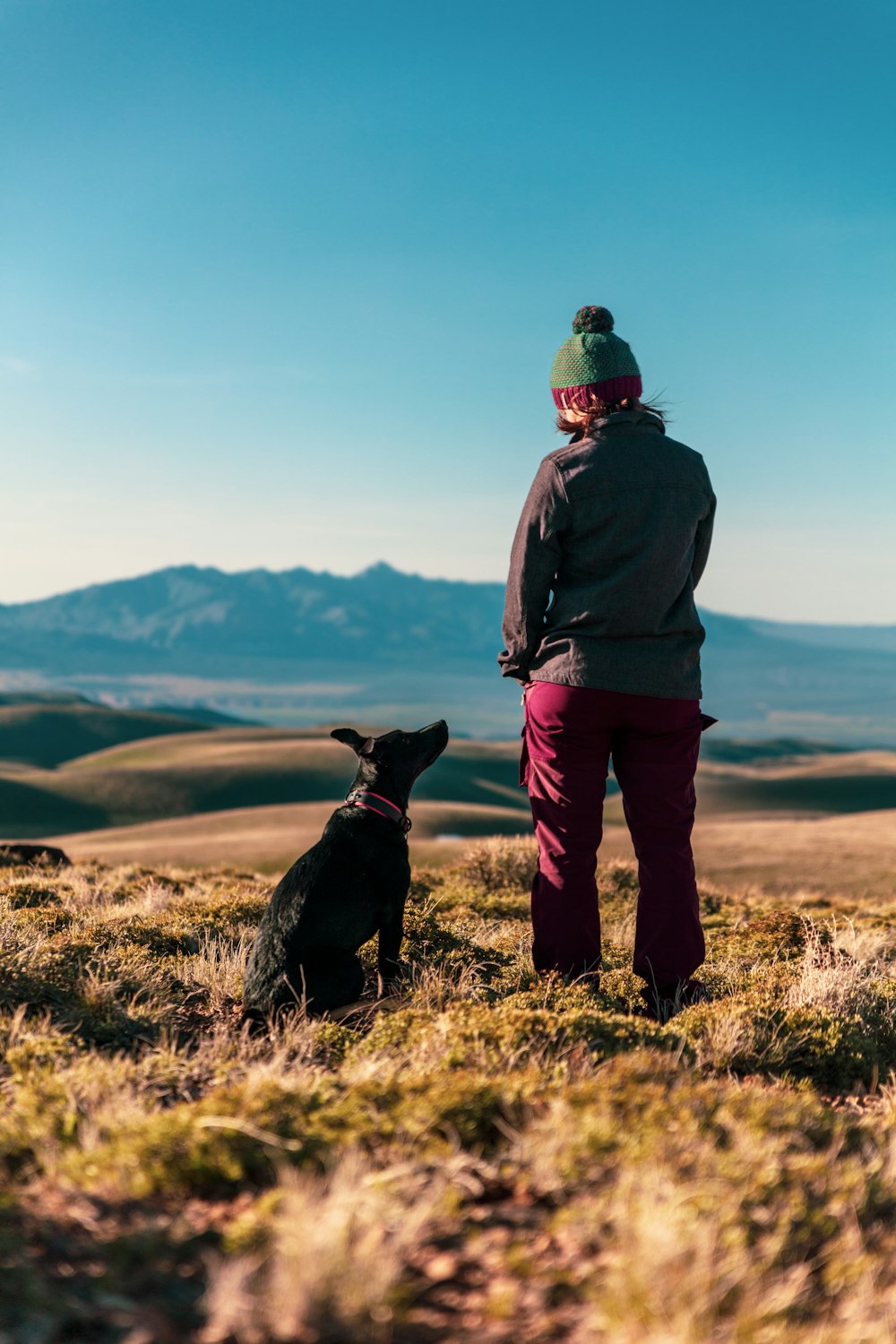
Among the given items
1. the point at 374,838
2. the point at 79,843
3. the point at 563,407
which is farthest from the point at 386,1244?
the point at 79,843

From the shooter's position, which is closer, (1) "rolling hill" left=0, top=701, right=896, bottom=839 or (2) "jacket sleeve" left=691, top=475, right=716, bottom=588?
(2) "jacket sleeve" left=691, top=475, right=716, bottom=588

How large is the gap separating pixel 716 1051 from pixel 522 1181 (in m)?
1.65

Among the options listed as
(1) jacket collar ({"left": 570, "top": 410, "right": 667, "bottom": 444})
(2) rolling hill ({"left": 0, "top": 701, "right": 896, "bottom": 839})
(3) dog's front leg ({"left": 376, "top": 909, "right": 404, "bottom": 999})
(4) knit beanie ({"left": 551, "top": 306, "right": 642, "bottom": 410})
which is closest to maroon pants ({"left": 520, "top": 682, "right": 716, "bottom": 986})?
(3) dog's front leg ({"left": 376, "top": 909, "right": 404, "bottom": 999})

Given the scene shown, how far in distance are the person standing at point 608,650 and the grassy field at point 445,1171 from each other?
1.60 ft

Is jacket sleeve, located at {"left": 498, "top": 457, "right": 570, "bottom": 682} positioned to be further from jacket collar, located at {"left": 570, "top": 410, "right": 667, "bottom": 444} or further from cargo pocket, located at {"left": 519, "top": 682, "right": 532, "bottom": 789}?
jacket collar, located at {"left": 570, "top": 410, "right": 667, "bottom": 444}

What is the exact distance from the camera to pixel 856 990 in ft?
16.2

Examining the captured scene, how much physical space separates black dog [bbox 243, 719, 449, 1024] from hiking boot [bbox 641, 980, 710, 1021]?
1.30m

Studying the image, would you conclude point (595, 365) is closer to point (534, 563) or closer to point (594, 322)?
point (594, 322)

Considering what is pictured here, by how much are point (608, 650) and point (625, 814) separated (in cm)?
84

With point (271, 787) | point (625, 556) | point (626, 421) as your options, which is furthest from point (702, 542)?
point (271, 787)

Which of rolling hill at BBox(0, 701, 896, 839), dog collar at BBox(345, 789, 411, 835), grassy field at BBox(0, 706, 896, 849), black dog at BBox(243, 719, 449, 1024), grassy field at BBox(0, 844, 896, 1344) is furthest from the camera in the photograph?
rolling hill at BBox(0, 701, 896, 839)

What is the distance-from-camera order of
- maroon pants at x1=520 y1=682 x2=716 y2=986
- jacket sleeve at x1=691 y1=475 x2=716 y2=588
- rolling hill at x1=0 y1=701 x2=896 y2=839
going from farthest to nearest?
1. rolling hill at x1=0 y1=701 x2=896 y2=839
2. jacket sleeve at x1=691 y1=475 x2=716 y2=588
3. maroon pants at x1=520 y1=682 x2=716 y2=986

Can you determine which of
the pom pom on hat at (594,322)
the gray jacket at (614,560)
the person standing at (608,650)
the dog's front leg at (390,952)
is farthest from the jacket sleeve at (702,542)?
the dog's front leg at (390,952)

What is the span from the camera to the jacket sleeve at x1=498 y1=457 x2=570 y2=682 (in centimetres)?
466
